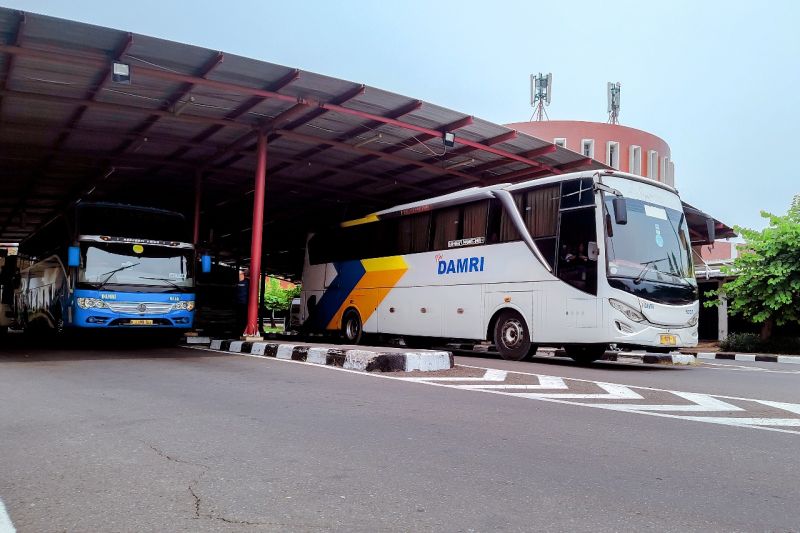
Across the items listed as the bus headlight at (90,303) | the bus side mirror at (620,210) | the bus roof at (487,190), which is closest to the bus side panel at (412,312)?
the bus roof at (487,190)

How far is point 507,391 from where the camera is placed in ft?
25.4

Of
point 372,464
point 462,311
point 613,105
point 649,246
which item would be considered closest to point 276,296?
point 613,105

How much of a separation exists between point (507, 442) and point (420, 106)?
10788 millimetres

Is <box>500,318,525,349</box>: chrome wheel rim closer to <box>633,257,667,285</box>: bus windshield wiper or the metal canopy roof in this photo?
<box>633,257,667,285</box>: bus windshield wiper

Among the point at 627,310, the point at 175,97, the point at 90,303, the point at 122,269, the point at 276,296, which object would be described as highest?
the point at 175,97

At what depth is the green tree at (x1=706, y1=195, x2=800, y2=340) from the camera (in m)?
18.3

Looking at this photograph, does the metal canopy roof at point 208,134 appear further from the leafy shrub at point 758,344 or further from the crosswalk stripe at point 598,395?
the crosswalk stripe at point 598,395

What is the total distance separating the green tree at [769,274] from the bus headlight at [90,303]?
15.6 meters

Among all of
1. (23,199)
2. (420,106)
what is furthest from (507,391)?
(23,199)

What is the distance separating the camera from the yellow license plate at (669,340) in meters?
11.4

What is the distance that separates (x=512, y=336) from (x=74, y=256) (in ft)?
29.1

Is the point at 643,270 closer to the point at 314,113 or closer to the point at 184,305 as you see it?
the point at 314,113

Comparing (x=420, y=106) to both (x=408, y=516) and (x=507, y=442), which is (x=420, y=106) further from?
(x=408, y=516)

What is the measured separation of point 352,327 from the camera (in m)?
17.9
